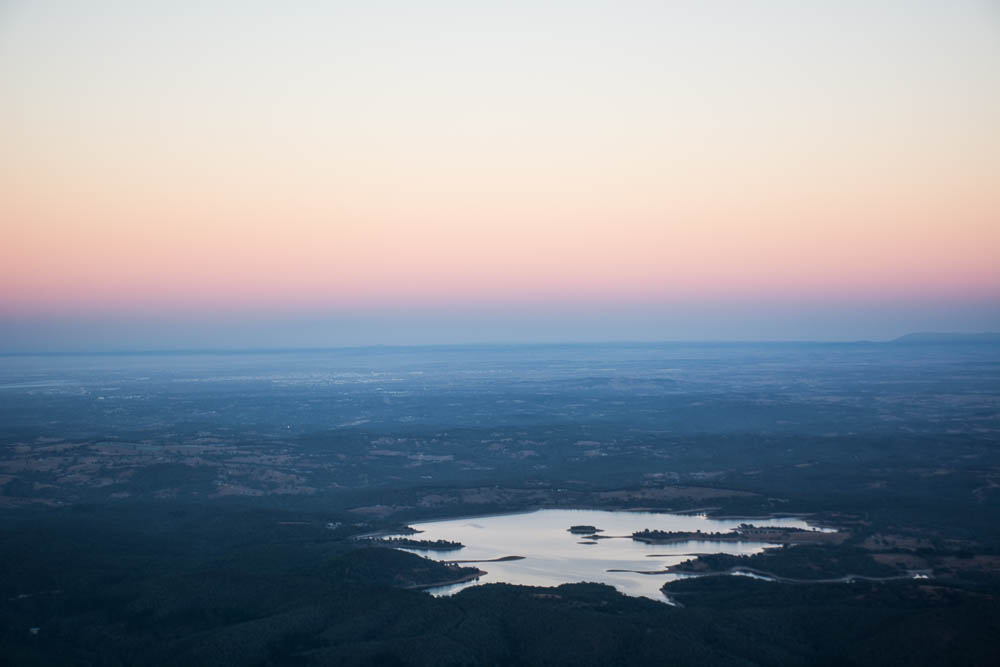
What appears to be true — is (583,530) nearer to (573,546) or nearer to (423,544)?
(573,546)

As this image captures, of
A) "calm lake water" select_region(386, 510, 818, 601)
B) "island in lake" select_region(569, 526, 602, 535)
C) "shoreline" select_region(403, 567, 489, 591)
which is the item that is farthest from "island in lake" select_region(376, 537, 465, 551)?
"island in lake" select_region(569, 526, 602, 535)

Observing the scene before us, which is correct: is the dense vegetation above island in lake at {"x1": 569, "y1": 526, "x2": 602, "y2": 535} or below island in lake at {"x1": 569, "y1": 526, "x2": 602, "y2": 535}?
above

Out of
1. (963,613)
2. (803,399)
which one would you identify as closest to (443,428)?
(803,399)

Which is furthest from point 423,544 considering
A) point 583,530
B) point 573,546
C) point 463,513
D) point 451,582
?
point 463,513

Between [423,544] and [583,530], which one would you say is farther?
[583,530]

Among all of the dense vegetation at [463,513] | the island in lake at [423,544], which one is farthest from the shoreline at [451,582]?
the island in lake at [423,544]

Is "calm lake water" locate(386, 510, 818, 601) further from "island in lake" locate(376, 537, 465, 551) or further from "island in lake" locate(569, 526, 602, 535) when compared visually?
"island in lake" locate(376, 537, 465, 551)

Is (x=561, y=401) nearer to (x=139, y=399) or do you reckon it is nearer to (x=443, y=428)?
(x=443, y=428)

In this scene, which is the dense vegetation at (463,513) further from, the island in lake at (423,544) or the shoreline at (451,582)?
the island in lake at (423,544)
